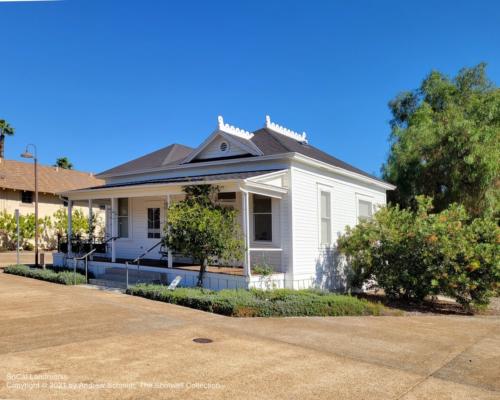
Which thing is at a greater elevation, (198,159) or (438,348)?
(198,159)

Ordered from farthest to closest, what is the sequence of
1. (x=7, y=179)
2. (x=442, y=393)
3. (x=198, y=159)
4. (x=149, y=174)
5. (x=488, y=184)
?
(x=7, y=179) → (x=488, y=184) → (x=149, y=174) → (x=198, y=159) → (x=442, y=393)

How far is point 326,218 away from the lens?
1555 centimetres

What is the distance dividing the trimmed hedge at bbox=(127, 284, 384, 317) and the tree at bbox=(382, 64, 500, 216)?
11.8 m

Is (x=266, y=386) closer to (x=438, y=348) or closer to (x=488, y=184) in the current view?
(x=438, y=348)

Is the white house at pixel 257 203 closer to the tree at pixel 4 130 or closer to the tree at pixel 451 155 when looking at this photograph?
the tree at pixel 451 155

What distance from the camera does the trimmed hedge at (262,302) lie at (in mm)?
10148

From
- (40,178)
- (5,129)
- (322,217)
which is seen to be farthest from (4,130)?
(322,217)

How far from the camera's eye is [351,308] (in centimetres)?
1107

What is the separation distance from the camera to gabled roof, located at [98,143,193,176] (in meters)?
18.4

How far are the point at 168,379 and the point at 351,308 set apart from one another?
261 inches

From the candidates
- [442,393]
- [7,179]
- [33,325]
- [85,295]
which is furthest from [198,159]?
[7,179]

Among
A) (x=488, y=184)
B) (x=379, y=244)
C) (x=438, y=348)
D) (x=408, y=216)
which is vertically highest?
(x=488, y=184)

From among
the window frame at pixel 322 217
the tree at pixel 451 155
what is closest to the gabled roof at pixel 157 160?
the window frame at pixel 322 217

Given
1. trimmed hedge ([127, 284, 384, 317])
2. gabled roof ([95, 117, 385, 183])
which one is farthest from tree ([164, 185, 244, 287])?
gabled roof ([95, 117, 385, 183])
